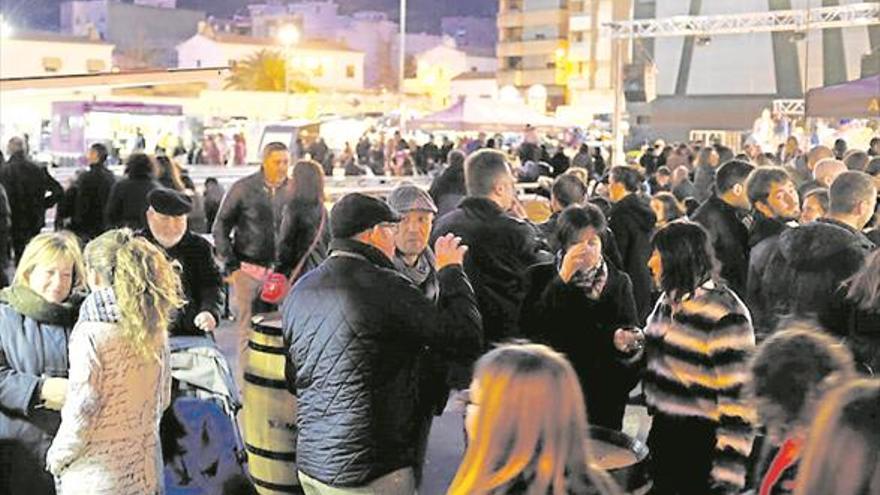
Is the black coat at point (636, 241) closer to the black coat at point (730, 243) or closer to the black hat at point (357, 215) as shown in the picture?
the black coat at point (730, 243)

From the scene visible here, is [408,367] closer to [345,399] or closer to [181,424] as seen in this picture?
[345,399]

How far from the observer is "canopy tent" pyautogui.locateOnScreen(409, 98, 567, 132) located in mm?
26969

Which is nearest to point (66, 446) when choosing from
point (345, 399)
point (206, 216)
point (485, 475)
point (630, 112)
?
point (345, 399)

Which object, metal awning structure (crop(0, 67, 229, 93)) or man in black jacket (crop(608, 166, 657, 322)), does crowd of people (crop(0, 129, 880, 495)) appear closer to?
man in black jacket (crop(608, 166, 657, 322))

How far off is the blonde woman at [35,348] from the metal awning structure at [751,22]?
25553mm

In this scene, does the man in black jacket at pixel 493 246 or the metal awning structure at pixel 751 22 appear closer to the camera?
the man in black jacket at pixel 493 246

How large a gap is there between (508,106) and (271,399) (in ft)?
78.3

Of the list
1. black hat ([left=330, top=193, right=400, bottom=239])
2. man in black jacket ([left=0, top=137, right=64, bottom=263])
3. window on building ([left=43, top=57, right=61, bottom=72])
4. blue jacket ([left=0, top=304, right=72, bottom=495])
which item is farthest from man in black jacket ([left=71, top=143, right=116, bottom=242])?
window on building ([left=43, top=57, right=61, bottom=72])

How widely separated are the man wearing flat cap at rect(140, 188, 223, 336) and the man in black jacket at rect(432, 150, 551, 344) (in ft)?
3.87

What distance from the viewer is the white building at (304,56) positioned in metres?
81.1

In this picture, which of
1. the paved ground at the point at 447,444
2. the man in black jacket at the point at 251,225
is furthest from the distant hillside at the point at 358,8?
the paved ground at the point at 447,444

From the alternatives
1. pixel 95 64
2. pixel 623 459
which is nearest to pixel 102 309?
pixel 623 459

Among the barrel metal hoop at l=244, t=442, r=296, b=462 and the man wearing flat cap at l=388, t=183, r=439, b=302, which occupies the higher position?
the man wearing flat cap at l=388, t=183, r=439, b=302

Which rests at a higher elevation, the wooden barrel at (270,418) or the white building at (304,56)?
the white building at (304,56)
